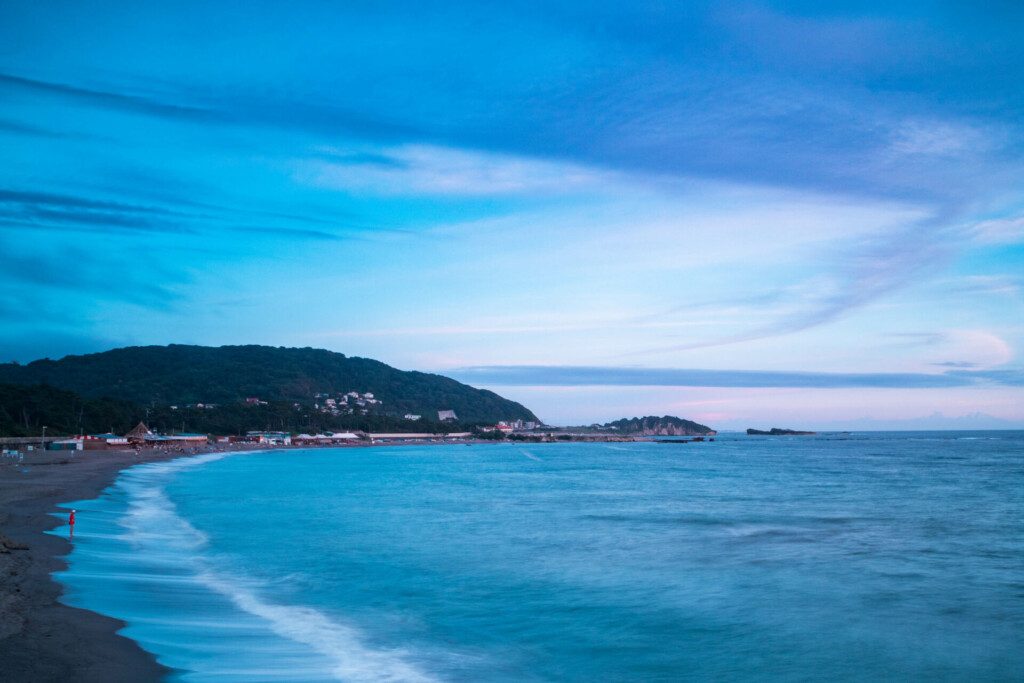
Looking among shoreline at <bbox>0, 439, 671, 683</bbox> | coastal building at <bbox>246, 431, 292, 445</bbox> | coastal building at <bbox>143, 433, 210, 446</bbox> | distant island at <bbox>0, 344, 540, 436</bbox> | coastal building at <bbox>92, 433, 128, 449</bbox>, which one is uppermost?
distant island at <bbox>0, 344, 540, 436</bbox>

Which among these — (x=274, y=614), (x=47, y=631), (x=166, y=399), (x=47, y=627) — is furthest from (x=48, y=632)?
(x=166, y=399)

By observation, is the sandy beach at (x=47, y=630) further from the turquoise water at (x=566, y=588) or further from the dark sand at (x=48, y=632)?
the turquoise water at (x=566, y=588)

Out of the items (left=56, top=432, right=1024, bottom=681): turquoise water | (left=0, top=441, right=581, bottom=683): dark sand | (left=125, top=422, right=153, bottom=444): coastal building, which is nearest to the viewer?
(left=0, top=441, right=581, bottom=683): dark sand

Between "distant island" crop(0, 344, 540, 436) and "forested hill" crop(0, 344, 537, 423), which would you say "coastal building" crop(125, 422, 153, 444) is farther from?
"forested hill" crop(0, 344, 537, 423)

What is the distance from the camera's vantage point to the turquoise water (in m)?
10.4

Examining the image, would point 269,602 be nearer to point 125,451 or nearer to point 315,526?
point 315,526

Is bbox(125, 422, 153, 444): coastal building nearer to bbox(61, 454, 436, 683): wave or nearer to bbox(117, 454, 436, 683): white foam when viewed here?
bbox(117, 454, 436, 683): white foam

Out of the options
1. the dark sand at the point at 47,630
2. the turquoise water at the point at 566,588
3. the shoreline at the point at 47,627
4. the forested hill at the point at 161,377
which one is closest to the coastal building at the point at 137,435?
the turquoise water at the point at 566,588

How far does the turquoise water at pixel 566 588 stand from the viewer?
10.4 metres

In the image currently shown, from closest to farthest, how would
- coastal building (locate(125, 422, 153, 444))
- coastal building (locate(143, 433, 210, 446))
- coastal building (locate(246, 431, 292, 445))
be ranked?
coastal building (locate(125, 422, 153, 444)) → coastal building (locate(143, 433, 210, 446)) → coastal building (locate(246, 431, 292, 445))

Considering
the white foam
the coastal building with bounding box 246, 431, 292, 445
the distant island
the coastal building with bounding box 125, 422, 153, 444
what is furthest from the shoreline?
the coastal building with bounding box 246, 431, 292, 445

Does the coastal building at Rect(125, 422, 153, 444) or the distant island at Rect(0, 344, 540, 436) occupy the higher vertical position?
the distant island at Rect(0, 344, 540, 436)

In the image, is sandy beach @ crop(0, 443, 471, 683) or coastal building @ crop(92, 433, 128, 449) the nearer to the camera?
sandy beach @ crop(0, 443, 471, 683)

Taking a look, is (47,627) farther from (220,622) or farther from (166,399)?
(166,399)
